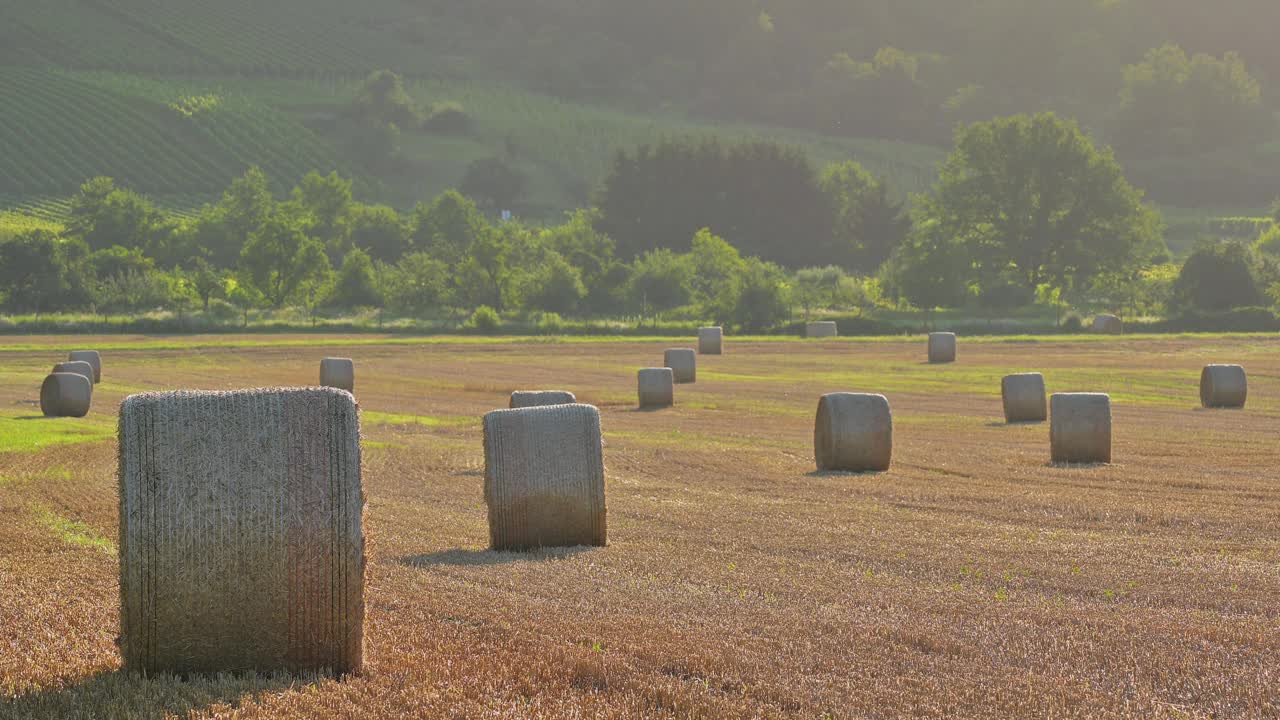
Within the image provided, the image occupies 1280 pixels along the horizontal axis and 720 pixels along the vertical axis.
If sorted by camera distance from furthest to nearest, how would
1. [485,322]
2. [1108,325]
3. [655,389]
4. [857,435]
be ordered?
[485,322] → [1108,325] → [655,389] → [857,435]

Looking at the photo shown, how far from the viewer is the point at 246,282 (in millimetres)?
113625

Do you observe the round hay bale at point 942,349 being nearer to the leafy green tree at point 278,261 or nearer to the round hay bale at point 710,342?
the round hay bale at point 710,342

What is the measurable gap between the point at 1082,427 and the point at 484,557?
39.0 feet

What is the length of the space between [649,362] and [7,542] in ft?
143

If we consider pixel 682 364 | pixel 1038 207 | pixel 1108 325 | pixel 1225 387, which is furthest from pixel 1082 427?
pixel 1038 207

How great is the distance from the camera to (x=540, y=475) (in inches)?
557

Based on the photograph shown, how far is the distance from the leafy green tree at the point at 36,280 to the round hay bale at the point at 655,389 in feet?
231

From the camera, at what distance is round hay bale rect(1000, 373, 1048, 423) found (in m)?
31.1

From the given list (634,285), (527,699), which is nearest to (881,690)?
(527,699)

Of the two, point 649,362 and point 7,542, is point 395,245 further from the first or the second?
point 7,542

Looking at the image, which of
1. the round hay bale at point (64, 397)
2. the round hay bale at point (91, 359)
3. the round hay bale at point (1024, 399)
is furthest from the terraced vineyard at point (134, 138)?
the round hay bale at point (1024, 399)

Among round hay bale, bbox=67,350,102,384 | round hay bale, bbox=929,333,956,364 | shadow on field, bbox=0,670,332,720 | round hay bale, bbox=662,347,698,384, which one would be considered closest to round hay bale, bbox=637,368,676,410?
round hay bale, bbox=662,347,698,384

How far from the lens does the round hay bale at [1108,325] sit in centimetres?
→ 8419

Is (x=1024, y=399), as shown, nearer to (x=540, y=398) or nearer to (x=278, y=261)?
(x=540, y=398)
